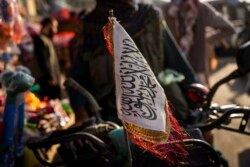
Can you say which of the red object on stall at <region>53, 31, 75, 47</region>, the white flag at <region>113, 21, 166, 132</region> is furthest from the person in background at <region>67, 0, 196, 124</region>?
the red object on stall at <region>53, 31, 75, 47</region>

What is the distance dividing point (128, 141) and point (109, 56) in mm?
1270

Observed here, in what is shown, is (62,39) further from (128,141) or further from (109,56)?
(128,141)

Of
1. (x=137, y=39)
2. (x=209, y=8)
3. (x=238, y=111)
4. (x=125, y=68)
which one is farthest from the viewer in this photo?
(x=209, y=8)

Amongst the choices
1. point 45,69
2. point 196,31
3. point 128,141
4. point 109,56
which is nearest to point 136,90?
point 128,141

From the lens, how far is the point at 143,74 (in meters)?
1.67

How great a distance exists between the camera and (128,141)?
1.84m

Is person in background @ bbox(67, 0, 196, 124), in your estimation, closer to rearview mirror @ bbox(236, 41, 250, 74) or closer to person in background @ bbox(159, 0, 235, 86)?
rearview mirror @ bbox(236, 41, 250, 74)

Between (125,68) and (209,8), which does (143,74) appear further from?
(209,8)

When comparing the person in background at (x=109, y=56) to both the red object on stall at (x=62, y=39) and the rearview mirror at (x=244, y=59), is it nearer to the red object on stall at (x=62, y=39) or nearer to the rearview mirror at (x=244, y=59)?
the rearview mirror at (x=244, y=59)

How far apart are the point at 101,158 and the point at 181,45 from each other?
2.73m

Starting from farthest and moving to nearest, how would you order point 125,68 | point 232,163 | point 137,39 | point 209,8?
point 209,8 < point 232,163 < point 137,39 < point 125,68

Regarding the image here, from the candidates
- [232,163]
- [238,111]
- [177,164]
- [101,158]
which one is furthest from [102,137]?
[232,163]

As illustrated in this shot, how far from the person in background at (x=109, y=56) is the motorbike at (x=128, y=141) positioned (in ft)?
1.30

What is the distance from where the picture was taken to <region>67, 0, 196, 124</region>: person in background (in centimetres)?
296
